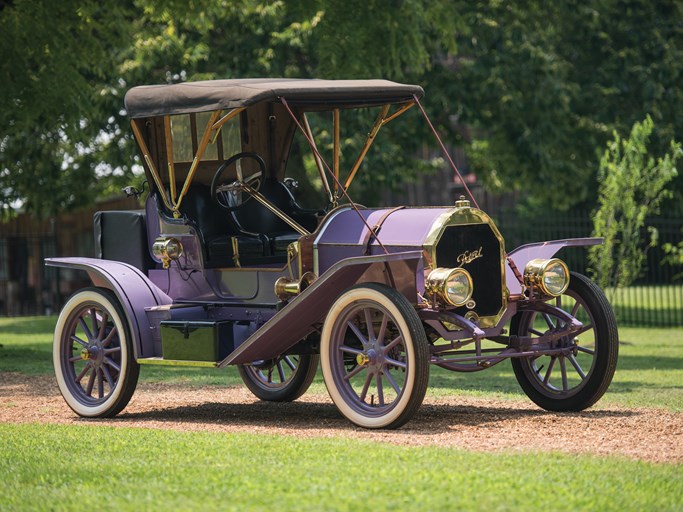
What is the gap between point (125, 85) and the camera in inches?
920

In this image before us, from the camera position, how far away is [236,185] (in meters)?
9.79

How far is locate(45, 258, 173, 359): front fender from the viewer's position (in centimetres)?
962

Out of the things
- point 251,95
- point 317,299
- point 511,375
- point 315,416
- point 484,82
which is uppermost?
point 484,82

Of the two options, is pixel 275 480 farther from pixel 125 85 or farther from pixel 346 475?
pixel 125 85

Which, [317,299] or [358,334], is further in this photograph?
[317,299]

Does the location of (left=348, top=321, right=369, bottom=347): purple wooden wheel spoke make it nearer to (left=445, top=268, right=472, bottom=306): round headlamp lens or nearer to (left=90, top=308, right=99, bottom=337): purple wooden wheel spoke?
(left=445, top=268, right=472, bottom=306): round headlamp lens

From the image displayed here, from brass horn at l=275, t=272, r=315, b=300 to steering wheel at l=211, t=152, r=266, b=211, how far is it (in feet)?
2.86

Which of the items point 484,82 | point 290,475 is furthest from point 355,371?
point 484,82

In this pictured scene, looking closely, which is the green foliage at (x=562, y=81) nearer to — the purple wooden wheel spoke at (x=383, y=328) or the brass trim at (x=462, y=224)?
the brass trim at (x=462, y=224)

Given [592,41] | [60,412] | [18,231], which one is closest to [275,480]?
[60,412]

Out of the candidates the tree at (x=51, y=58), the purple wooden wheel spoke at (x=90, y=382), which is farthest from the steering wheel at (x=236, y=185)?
the tree at (x=51, y=58)

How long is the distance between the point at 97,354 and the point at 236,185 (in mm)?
1716

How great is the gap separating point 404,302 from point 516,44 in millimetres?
17327

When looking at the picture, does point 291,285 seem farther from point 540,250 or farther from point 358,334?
point 540,250
